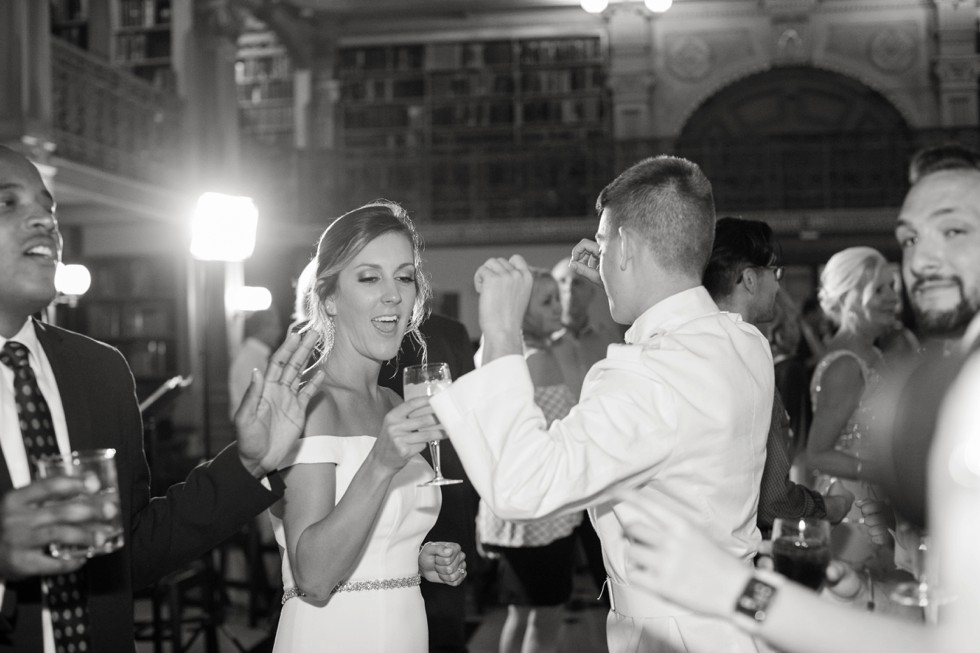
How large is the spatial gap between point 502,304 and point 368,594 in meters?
0.82

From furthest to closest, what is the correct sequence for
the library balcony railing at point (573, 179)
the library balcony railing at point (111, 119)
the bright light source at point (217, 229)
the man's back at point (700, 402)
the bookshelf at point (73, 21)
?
1. the library balcony railing at point (573, 179)
2. the bookshelf at point (73, 21)
3. the library balcony railing at point (111, 119)
4. the bright light source at point (217, 229)
5. the man's back at point (700, 402)

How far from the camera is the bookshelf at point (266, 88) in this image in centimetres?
1223

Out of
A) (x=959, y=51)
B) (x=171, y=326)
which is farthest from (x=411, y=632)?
(x=959, y=51)

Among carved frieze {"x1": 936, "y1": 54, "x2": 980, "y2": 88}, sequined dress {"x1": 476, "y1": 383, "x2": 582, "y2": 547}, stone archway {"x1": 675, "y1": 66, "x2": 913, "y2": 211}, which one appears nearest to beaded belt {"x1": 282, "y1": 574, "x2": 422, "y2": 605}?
sequined dress {"x1": 476, "y1": 383, "x2": 582, "y2": 547}

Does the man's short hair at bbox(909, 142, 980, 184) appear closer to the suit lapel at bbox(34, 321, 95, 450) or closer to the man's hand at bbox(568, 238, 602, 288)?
the man's hand at bbox(568, 238, 602, 288)

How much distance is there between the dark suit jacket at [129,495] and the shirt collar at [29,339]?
0.7 inches

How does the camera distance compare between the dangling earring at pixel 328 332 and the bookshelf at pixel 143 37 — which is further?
the bookshelf at pixel 143 37

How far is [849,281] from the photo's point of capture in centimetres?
359

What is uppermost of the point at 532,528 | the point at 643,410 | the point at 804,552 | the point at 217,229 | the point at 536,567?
the point at 217,229

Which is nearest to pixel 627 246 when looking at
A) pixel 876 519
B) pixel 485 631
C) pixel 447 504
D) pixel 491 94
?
pixel 447 504

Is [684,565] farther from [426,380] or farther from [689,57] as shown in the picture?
[689,57]

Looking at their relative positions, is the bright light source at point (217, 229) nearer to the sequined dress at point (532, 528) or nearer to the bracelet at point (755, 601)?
the sequined dress at point (532, 528)

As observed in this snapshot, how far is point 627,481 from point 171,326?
31.0 ft

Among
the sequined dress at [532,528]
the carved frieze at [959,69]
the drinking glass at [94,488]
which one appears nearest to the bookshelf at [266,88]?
the carved frieze at [959,69]
